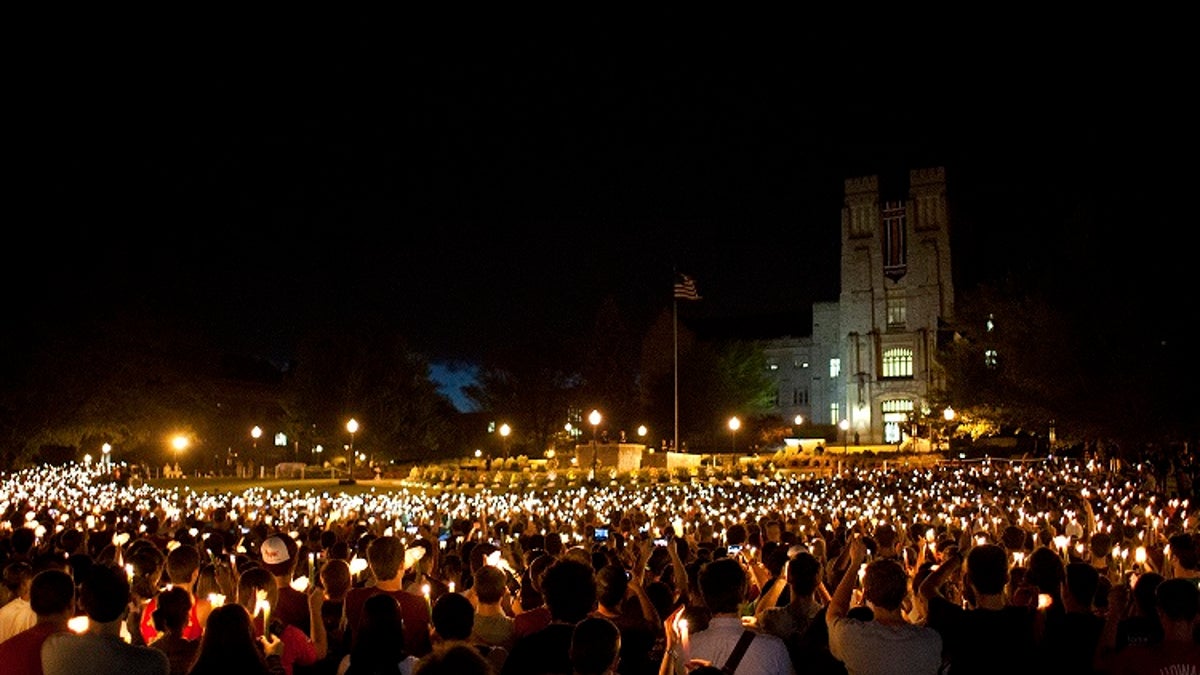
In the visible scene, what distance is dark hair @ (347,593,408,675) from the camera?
5082mm

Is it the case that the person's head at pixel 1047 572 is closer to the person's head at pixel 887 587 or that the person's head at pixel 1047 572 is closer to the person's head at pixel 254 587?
the person's head at pixel 887 587

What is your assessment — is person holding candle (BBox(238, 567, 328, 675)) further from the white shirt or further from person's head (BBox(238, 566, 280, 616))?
the white shirt

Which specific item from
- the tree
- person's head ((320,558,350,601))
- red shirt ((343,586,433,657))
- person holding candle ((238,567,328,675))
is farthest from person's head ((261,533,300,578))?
the tree

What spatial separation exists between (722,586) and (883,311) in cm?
8406

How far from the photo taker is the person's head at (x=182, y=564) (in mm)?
7000

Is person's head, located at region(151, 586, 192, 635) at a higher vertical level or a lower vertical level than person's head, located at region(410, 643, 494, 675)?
lower

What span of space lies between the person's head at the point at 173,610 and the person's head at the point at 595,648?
2607 millimetres

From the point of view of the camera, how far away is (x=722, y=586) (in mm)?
5074

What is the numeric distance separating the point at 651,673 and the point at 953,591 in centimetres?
470

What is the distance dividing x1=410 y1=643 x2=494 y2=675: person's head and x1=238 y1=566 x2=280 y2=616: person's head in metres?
3.79

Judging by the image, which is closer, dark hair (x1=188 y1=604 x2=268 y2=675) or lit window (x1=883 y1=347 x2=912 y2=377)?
dark hair (x1=188 y1=604 x2=268 y2=675)

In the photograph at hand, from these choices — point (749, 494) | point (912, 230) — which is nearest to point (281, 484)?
point (749, 494)

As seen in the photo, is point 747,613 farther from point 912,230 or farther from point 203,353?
point 912,230

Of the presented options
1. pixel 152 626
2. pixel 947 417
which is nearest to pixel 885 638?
pixel 152 626
